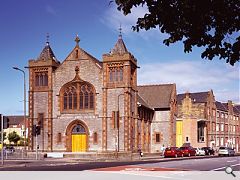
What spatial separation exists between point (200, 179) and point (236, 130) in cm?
10182

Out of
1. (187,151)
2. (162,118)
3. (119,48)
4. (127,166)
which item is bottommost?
(187,151)

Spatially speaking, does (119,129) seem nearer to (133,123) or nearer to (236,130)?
(133,123)

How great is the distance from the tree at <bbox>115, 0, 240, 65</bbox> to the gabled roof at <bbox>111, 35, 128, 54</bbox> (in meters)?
50.4

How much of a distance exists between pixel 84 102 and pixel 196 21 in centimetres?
5208

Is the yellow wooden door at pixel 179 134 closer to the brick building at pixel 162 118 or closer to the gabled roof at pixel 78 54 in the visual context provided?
the brick building at pixel 162 118

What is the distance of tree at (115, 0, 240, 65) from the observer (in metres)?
8.48

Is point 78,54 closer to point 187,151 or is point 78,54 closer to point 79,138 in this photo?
point 79,138

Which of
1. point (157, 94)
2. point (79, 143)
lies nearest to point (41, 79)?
point (79, 143)

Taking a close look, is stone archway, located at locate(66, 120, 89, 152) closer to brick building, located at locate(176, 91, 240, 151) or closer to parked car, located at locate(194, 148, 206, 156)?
parked car, located at locate(194, 148, 206, 156)

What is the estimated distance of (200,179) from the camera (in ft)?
56.4

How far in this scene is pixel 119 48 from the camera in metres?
60.5

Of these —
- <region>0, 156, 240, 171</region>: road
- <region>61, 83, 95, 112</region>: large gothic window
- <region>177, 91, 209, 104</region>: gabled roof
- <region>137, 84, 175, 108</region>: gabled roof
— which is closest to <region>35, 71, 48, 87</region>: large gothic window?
<region>61, 83, 95, 112</region>: large gothic window

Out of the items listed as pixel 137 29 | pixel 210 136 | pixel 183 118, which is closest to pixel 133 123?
pixel 183 118

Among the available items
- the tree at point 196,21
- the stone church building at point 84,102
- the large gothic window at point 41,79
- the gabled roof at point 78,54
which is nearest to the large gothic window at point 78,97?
the stone church building at point 84,102
